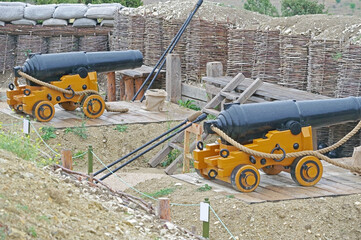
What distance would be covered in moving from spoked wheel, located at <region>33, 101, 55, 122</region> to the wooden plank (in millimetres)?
3608

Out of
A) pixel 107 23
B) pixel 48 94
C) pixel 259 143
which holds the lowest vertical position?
Result: pixel 48 94

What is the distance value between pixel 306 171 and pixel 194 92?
729cm

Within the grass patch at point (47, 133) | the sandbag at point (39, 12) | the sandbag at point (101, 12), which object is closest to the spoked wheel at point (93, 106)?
the grass patch at point (47, 133)

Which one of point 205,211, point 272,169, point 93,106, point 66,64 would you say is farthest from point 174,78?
point 205,211

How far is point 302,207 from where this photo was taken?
352 inches

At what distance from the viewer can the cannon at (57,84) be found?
13945 mm

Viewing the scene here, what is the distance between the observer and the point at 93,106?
14562mm

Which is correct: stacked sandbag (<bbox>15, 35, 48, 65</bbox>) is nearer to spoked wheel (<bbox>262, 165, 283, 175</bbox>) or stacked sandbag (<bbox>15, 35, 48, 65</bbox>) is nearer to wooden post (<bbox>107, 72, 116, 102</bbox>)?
wooden post (<bbox>107, 72, 116, 102</bbox>)

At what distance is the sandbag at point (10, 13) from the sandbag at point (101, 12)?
2209mm

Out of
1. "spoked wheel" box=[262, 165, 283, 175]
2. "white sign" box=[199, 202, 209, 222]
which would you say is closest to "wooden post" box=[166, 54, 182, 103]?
"spoked wheel" box=[262, 165, 283, 175]

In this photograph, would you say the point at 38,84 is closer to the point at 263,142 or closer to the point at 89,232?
the point at 263,142

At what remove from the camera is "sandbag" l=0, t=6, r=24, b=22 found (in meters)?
23.5

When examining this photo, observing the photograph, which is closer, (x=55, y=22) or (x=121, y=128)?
(x=121, y=128)

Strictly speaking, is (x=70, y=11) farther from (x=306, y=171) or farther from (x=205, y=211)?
(x=205, y=211)
